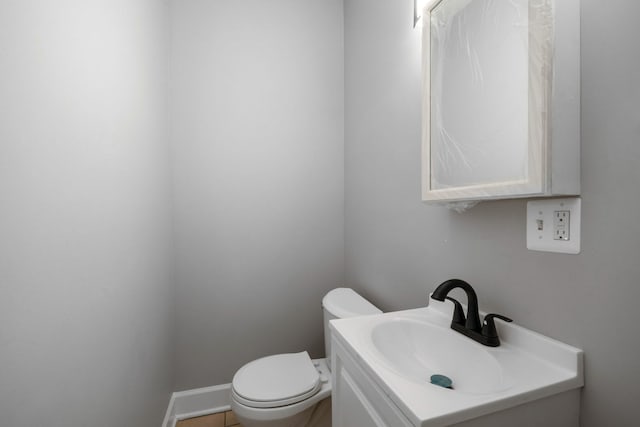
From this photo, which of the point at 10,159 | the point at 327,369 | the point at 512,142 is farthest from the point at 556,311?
the point at 10,159

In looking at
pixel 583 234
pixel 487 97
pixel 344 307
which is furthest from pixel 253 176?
pixel 583 234

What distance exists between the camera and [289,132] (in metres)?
1.88

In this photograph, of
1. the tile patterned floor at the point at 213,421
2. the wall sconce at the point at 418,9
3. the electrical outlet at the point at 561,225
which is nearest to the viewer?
the electrical outlet at the point at 561,225

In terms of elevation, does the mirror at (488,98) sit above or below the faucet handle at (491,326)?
above

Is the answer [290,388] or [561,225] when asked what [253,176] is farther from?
[561,225]

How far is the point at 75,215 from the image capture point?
0.76 m

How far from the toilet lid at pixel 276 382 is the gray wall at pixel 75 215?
415 mm

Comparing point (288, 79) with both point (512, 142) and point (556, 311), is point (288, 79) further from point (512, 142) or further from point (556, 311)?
point (556, 311)

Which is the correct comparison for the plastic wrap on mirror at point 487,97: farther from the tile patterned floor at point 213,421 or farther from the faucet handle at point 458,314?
the tile patterned floor at point 213,421

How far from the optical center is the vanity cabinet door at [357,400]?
2.07 feet

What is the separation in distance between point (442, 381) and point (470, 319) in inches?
7.5

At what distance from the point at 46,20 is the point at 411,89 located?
1172mm

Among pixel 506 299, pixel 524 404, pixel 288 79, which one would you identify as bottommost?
pixel 524 404

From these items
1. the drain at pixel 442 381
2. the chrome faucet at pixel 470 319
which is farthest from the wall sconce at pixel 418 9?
the drain at pixel 442 381
